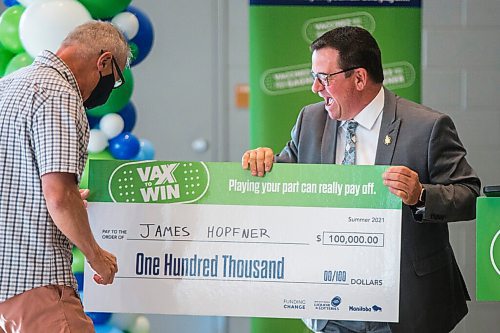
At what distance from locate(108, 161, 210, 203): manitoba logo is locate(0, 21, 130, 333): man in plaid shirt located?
11.3 inches

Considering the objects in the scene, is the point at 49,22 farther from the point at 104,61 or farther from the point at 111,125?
the point at 104,61

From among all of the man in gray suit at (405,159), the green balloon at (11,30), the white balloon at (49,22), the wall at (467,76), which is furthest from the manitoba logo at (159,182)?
the wall at (467,76)

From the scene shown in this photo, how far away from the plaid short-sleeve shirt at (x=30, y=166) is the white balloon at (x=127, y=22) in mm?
1311

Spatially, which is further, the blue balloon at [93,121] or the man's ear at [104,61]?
the blue balloon at [93,121]

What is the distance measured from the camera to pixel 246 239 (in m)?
2.73

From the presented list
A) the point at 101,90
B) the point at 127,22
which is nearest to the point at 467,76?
the point at 127,22

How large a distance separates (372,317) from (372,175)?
0.43 meters

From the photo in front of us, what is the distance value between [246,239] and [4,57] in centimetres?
157

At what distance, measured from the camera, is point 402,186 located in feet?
8.58

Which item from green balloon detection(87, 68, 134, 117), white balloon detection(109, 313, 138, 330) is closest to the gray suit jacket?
green balloon detection(87, 68, 134, 117)

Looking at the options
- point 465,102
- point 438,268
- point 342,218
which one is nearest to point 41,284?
point 342,218

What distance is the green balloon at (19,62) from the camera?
356 cm

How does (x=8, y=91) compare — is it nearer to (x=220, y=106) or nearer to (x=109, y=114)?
(x=109, y=114)

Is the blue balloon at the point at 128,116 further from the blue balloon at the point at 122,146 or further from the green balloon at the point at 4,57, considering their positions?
the green balloon at the point at 4,57
